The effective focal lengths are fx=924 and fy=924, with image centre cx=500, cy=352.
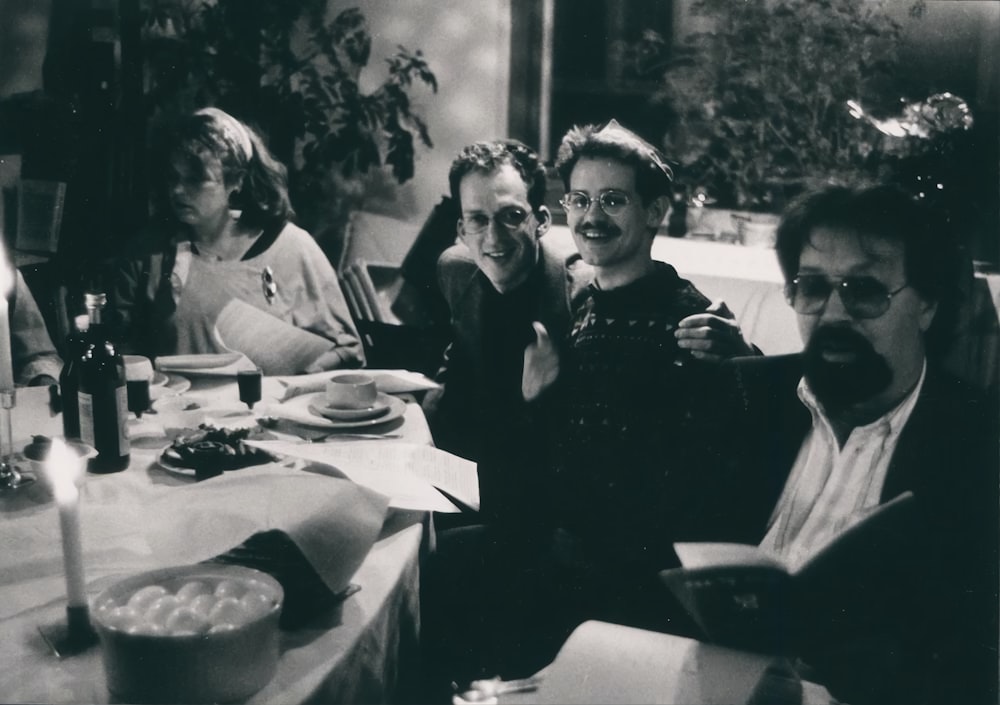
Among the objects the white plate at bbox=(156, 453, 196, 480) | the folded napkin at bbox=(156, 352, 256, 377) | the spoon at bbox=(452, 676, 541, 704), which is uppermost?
the folded napkin at bbox=(156, 352, 256, 377)

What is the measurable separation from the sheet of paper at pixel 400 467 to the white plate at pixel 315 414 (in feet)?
0.21

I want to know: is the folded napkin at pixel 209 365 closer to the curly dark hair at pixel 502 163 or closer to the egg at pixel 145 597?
the curly dark hair at pixel 502 163

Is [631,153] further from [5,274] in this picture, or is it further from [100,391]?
[5,274]

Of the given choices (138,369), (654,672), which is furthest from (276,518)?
(138,369)

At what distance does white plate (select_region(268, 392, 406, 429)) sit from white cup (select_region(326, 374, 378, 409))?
0.03 metres

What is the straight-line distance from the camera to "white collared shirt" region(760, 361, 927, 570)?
113cm

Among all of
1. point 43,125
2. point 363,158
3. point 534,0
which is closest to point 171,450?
point 363,158

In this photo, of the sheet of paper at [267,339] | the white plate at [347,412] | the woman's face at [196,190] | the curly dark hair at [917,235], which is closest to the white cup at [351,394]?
the white plate at [347,412]

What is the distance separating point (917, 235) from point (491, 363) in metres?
0.64

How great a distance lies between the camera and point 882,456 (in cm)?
113

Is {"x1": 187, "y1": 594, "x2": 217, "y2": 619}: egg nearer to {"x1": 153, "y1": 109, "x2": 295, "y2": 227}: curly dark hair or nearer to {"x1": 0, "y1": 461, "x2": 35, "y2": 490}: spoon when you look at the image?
{"x1": 0, "y1": 461, "x2": 35, "y2": 490}: spoon

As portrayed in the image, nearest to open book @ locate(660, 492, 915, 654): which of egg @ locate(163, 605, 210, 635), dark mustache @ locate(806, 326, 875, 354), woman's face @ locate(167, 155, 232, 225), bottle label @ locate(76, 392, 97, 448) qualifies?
dark mustache @ locate(806, 326, 875, 354)

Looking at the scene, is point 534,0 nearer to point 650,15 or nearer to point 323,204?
Answer: point 650,15

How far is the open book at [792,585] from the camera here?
3.72 ft
